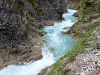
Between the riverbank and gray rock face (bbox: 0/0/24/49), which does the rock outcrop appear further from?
the riverbank

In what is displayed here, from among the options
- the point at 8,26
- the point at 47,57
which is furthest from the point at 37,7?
the point at 47,57

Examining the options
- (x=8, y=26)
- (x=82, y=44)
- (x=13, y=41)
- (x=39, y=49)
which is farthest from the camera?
(x=39, y=49)

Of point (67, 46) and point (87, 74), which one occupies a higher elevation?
point (87, 74)

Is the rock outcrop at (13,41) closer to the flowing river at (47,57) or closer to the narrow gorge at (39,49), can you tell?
the narrow gorge at (39,49)

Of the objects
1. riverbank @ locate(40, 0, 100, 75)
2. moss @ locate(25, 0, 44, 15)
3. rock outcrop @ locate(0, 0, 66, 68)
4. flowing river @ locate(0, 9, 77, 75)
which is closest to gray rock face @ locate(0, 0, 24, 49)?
rock outcrop @ locate(0, 0, 66, 68)

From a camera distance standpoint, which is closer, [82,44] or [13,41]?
[82,44]

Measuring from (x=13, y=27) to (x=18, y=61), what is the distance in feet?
15.1

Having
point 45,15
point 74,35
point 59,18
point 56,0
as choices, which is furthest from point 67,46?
point 56,0

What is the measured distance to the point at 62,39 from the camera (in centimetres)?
2177

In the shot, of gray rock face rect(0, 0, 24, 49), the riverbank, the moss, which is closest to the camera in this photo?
the riverbank

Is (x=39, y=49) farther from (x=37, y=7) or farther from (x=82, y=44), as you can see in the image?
(x=37, y=7)

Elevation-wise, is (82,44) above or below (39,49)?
above

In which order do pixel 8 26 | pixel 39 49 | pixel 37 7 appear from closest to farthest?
pixel 8 26 < pixel 39 49 < pixel 37 7

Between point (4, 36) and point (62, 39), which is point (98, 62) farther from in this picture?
point (62, 39)
